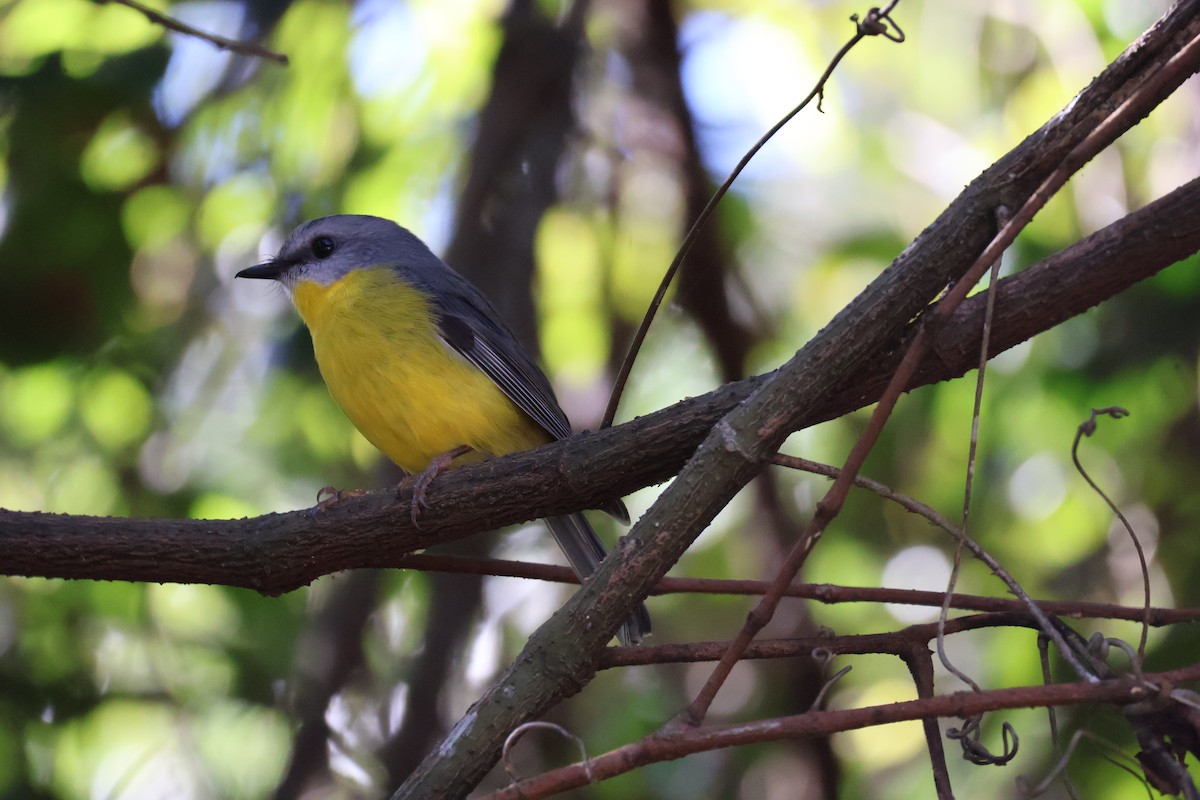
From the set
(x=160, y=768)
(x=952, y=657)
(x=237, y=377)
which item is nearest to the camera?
(x=160, y=768)

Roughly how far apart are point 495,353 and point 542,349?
129 centimetres

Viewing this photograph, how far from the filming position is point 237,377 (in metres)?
5.24

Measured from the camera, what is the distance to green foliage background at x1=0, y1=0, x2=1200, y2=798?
4348 mm

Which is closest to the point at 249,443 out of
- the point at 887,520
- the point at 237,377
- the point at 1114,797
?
the point at 237,377

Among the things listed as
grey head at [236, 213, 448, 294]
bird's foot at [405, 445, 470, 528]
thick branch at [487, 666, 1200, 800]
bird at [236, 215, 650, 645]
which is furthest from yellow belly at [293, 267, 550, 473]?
thick branch at [487, 666, 1200, 800]

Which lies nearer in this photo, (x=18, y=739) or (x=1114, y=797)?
(x=1114, y=797)

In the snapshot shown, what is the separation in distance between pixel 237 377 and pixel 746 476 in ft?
11.2

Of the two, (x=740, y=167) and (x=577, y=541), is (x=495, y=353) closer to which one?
(x=577, y=541)

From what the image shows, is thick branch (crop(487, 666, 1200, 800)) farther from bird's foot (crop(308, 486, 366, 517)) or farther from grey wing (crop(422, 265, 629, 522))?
grey wing (crop(422, 265, 629, 522))

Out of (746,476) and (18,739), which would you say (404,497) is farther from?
(18,739)

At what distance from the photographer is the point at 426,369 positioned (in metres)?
4.24

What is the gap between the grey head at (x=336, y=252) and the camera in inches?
189

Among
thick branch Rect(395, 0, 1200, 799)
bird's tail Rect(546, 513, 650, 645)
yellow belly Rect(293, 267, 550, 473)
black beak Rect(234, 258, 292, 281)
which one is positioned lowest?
thick branch Rect(395, 0, 1200, 799)

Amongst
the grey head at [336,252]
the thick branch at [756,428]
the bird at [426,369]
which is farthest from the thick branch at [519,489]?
the grey head at [336,252]
